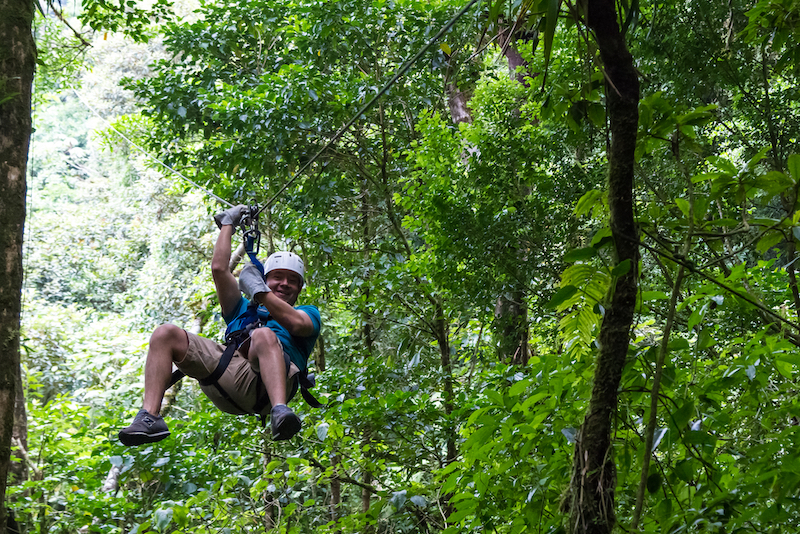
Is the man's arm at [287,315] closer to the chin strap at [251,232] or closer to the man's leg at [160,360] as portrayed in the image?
the chin strap at [251,232]

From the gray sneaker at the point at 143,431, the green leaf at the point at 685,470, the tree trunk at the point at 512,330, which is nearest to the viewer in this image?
the green leaf at the point at 685,470

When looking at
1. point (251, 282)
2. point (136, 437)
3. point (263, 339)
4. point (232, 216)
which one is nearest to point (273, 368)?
point (263, 339)

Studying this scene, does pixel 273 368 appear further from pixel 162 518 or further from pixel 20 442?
pixel 20 442

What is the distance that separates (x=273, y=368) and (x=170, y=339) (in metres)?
0.45

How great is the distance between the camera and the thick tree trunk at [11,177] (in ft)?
5.97

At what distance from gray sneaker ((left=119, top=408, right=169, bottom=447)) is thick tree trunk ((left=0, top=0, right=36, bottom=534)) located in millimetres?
648

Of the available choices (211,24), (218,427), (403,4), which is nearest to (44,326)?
(211,24)

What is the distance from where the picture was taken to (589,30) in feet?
4.76

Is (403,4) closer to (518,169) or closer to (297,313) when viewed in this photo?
(518,169)

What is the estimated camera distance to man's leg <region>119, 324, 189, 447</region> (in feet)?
8.22

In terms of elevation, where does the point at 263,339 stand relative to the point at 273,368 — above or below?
above

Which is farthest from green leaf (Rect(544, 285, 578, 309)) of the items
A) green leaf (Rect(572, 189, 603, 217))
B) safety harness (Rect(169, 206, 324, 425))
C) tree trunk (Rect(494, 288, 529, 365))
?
tree trunk (Rect(494, 288, 529, 365))

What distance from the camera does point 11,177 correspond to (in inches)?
75.7

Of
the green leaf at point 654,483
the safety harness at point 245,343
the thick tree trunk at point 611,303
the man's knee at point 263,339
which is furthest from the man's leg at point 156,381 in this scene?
the green leaf at point 654,483
